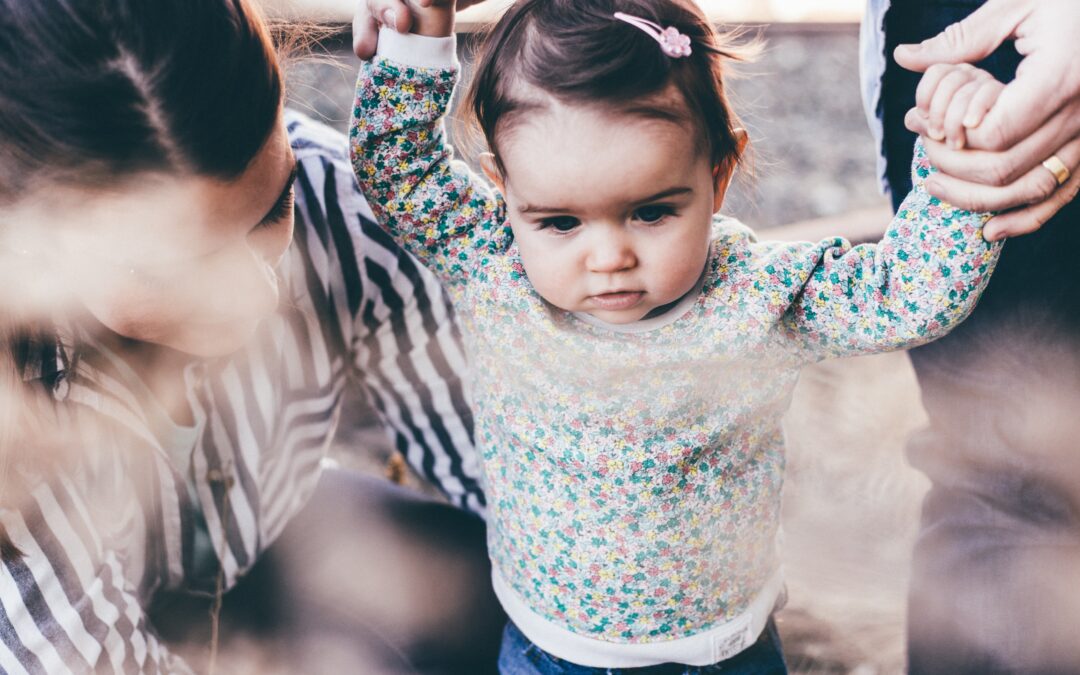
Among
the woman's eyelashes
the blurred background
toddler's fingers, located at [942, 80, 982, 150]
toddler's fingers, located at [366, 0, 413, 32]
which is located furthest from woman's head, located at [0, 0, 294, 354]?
toddler's fingers, located at [942, 80, 982, 150]

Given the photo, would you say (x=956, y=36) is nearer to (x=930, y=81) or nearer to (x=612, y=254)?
(x=930, y=81)

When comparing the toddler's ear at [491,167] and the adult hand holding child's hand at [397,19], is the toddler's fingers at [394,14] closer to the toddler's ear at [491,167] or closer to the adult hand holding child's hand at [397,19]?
the adult hand holding child's hand at [397,19]

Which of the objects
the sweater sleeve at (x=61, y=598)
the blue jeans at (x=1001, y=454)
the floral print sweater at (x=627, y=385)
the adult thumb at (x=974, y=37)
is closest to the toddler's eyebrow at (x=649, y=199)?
the floral print sweater at (x=627, y=385)

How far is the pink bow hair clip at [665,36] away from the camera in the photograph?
2.62ft

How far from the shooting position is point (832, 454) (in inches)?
75.0

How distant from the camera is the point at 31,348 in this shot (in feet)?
3.17

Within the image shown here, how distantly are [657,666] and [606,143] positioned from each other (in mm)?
591

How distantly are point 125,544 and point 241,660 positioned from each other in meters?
0.25

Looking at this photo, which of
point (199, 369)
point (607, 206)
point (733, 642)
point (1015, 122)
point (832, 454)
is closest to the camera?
point (1015, 122)

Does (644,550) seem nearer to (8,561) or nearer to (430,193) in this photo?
(430,193)

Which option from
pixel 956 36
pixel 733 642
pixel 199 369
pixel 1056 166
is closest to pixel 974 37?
pixel 956 36

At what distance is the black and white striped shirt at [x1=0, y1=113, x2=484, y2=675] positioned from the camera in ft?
3.31

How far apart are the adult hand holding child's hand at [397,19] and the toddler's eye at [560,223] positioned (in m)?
0.22

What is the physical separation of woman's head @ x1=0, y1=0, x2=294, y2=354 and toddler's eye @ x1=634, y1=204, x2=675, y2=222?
1.26ft
